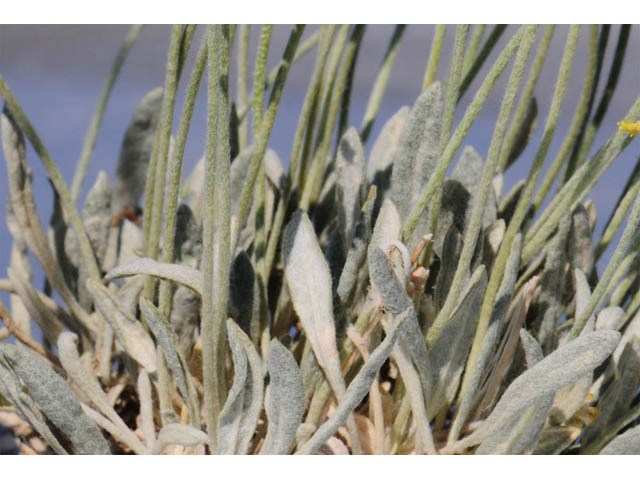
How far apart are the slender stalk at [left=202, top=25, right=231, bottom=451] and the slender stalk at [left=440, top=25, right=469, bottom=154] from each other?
114 millimetres

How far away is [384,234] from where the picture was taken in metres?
0.44

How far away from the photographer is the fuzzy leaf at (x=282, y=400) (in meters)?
0.40

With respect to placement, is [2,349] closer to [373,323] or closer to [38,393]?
[38,393]

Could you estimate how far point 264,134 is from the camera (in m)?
0.46

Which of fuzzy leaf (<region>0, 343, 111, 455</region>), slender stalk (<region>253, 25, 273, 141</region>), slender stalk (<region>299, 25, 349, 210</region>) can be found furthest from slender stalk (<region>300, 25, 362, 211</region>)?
fuzzy leaf (<region>0, 343, 111, 455</region>)

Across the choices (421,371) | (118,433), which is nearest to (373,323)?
(421,371)

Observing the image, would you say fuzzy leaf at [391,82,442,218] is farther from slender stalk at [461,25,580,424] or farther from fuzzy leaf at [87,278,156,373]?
fuzzy leaf at [87,278,156,373]

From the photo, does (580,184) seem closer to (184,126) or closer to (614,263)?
(614,263)

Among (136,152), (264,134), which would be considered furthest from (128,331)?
(136,152)

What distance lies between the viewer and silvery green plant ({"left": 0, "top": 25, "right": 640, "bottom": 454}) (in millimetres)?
412

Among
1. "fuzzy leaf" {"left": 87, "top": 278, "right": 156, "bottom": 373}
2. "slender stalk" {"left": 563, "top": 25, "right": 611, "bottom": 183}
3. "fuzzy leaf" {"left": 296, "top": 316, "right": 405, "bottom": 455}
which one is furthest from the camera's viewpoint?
"slender stalk" {"left": 563, "top": 25, "right": 611, "bottom": 183}

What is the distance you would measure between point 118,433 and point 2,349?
0.28ft

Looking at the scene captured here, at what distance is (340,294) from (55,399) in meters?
0.17

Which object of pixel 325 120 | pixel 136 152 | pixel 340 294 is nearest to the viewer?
pixel 340 294
